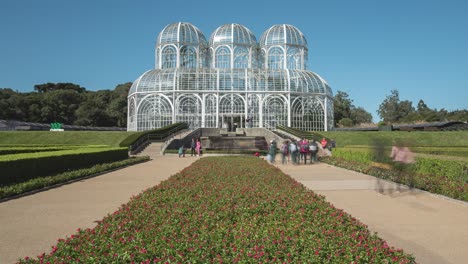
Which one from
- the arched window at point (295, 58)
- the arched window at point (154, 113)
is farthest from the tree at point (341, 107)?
the arched window at point (154, 113)

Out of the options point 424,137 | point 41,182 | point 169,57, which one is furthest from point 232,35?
point 41,182

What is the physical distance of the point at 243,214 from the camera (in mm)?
7094

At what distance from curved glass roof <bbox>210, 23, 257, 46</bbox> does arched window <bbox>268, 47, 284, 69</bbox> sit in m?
3.20

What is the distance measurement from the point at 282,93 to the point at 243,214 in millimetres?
39433

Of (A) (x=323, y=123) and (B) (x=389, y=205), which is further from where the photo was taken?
(A) (x=323, y=123)

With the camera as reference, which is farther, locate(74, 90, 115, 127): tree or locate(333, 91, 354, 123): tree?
locate(333, 91, 354, 123): tree

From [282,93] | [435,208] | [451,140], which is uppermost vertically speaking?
[282,93]

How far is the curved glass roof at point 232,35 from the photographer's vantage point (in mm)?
53438

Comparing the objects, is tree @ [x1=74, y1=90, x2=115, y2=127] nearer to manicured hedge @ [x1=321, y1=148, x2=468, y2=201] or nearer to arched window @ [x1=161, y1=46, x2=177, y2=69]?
arched window @ [x1=161, y1=46, x2=177, y2=69]

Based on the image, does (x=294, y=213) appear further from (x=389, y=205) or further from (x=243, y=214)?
(x=389, y=205)

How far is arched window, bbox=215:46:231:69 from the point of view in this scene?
53.5 meters

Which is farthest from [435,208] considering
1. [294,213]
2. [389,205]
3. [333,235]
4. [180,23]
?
[180,23]

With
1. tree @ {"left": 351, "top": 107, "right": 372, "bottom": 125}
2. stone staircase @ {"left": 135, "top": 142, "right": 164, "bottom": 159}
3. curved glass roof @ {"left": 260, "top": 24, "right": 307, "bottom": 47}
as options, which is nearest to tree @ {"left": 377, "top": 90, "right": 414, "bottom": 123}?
tree @ {"left": 351, "top": 107, "right": 372, "bottom": 125}

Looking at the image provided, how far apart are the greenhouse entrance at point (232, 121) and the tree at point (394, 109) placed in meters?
73.4
